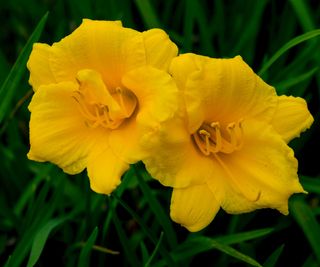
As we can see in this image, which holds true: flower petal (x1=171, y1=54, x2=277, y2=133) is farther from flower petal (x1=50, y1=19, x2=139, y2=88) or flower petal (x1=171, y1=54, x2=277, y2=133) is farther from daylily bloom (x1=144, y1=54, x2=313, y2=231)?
flower petal (x1=50, y1=19, x2=139, y2=88)

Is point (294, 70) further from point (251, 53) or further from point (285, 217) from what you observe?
point (285, 217)

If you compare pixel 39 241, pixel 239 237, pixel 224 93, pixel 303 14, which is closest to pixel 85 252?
pixel 39 241

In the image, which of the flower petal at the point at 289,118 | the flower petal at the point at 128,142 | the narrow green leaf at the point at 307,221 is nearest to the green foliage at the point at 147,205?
the narrow green leaf at the point at 307,221

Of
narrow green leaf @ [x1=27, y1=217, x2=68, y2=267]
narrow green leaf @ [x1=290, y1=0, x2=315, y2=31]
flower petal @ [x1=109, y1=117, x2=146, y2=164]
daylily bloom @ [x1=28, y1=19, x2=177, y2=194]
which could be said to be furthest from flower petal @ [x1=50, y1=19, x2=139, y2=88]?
narrow green leaf @ [x1=290, y1=0, x2=315, y2=31]

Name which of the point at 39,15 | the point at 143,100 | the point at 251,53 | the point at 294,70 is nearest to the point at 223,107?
the point at 143,100

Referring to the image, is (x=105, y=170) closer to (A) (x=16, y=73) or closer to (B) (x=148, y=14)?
(A) (x=16, y=73)

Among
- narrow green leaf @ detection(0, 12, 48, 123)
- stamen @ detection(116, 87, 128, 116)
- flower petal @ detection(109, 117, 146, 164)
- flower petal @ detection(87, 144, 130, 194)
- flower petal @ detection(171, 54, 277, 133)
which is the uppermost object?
flower petal @ detection(171, 54, 277, 133)
